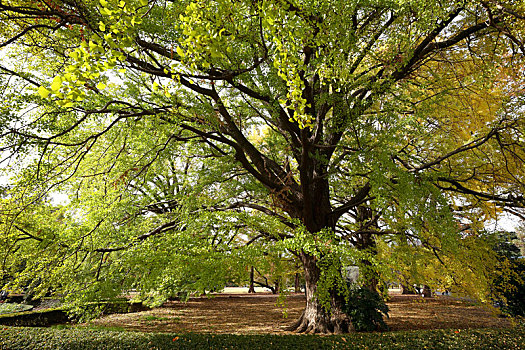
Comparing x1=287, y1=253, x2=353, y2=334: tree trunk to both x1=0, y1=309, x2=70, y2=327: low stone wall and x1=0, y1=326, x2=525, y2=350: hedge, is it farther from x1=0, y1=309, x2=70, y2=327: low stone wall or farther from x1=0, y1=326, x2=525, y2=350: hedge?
x1=0, y1=309, x2=70, y2=327: low stone wall

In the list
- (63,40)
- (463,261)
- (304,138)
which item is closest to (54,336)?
(63,40)

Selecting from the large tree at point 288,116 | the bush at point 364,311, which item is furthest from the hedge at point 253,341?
the bush at point 364,311

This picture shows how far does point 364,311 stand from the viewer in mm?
8281

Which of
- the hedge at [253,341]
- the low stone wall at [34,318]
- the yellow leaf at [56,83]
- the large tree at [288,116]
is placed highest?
the large tree at [288,116]

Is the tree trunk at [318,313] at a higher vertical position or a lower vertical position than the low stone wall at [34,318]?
higher

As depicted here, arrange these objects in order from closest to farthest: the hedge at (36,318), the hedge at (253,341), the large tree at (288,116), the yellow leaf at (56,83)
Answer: the yellow leaf at (56,83) < the large tree at (288,116) < the hedge at (253,341) < the hedge at (36,318)

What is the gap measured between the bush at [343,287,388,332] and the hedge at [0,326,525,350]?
203 centimetres

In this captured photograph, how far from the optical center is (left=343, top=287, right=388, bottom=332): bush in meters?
8.07

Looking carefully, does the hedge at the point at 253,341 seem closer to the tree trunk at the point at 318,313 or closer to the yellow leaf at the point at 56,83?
the tree trunk at the point at 318,313

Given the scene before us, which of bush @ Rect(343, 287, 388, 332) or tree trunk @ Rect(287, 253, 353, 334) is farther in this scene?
bush @ Rect(343, 287, 388, 332)

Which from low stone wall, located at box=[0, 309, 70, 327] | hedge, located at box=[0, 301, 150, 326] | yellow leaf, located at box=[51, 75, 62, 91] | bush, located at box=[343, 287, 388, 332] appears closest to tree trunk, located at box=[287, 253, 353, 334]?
bush, located at box=[343, 287, 388, 332]

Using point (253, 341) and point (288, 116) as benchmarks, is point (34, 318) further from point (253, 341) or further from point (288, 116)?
point (288, 116)

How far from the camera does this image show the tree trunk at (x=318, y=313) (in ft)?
25.2

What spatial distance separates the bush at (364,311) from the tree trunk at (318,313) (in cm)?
31
